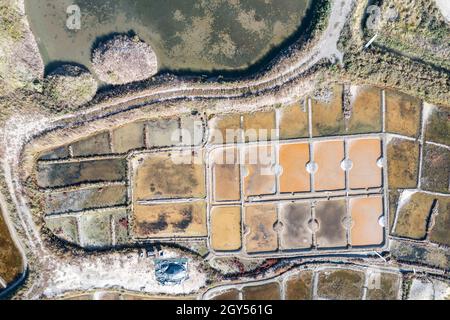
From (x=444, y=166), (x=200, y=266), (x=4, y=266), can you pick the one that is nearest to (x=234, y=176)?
(x=200, y=266)

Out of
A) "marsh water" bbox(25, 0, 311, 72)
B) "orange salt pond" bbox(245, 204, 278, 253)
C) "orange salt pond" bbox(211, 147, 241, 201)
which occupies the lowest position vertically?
"orange salt pond" bbox(245, 204, 278, 253)

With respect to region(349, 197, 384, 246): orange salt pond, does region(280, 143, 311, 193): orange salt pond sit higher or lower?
higher

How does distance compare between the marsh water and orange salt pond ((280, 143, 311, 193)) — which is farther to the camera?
orange salt pond ((280, 143, 311, 193))

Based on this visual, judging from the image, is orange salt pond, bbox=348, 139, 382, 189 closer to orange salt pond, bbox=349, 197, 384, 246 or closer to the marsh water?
orange salt pond, bbox=349, 197, 384, 246

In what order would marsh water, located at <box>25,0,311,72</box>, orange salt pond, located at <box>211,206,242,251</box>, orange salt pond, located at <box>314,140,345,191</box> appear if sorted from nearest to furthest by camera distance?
1. marsh water, located at <box>25,0,311,72</box>
2. orange salt pond, located at <box>314,140,345,191</box>
3. orange salt pond, located at <box>211,206,242,251</box>

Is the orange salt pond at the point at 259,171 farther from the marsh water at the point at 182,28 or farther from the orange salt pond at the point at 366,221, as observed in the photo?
the marsh water at the point at 182,28

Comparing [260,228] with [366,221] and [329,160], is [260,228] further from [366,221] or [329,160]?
[366,221]

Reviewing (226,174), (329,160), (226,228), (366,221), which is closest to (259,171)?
(226,174)

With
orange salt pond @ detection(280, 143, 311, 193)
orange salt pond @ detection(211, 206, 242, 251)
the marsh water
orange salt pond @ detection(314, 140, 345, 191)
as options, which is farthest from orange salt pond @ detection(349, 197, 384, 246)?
the marsh water

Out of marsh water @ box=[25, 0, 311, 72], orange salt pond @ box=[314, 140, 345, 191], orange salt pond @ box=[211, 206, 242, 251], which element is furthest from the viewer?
orange salt pond @ box=[211, 206, 242, 251]
